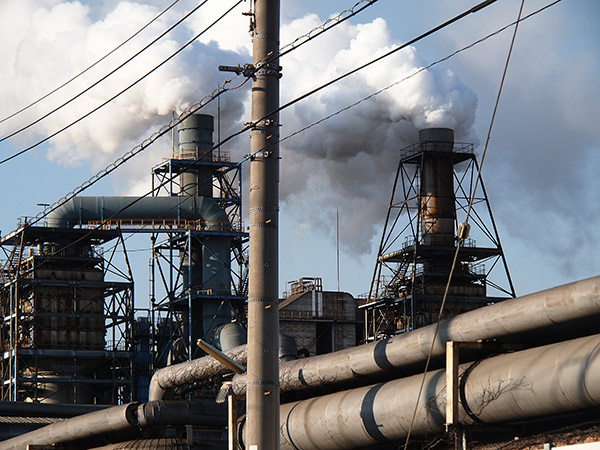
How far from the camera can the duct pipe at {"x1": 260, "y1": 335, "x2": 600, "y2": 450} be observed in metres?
16.8

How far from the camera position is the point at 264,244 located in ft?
60.3

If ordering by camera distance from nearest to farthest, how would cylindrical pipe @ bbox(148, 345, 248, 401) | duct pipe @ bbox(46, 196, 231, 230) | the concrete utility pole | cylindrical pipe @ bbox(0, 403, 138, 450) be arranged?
the concrete utility pole
cylindrical pipe @ bbox(0, 403, 138, 450)
cylindrical pipe @ bbox(148, 345, 248, 401)
duct pipe @ bbox(46, 196, 231, 230)

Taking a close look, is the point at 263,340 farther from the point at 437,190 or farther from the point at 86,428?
the point at 437,190

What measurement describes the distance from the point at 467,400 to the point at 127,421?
11882 mm

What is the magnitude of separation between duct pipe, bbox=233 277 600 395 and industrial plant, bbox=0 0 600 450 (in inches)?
1.5

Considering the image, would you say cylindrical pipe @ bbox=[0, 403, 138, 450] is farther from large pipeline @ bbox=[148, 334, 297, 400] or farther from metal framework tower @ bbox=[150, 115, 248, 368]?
metal framework tower @ bbox=[150, 115, 248, 368]

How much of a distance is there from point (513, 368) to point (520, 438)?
164 centimetres

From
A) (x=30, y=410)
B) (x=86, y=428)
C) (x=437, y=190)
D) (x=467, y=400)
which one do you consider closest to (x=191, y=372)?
(x=86, y=428)

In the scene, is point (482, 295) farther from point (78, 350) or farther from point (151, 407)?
point (151, 407)

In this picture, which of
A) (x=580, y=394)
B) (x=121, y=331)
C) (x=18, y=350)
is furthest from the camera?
(x=121, y=331)

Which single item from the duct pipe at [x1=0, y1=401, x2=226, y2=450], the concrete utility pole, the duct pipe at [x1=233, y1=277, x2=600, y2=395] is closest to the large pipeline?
the duct pipe at [x1=0, y1=401, x2=226, y2=450]

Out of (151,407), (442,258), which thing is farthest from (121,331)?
(151,407)

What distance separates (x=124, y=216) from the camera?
6425 cm

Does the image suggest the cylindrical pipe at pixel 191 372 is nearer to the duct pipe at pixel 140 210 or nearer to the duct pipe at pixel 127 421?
the duct pipe at pixel 127 421
